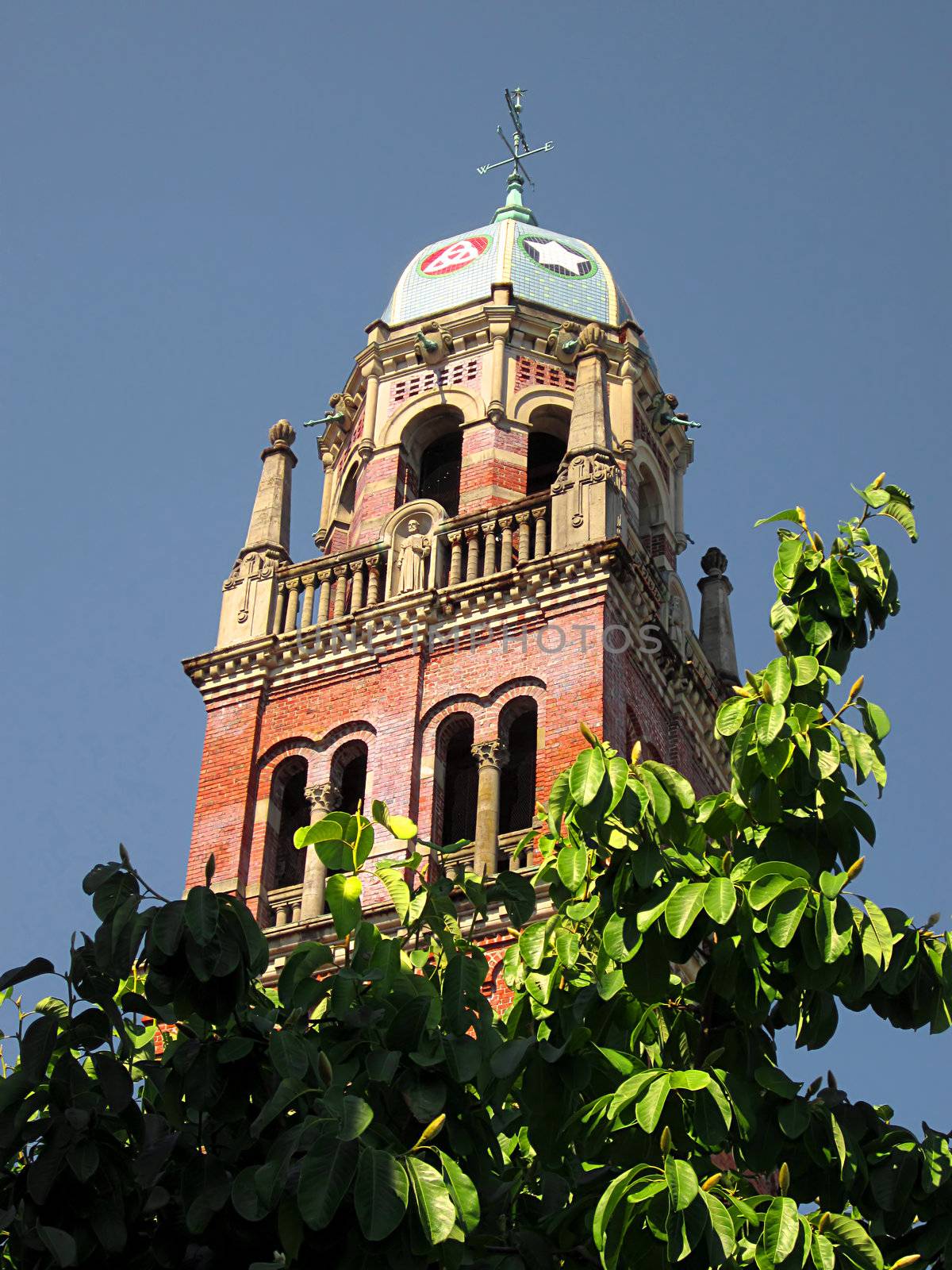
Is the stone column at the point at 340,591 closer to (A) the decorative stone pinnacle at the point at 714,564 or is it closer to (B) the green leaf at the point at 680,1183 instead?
(A) the decorative stone pinnacle at the point at 714,564

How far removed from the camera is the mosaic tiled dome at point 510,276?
36906mm

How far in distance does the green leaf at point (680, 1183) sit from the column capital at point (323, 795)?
723 inches

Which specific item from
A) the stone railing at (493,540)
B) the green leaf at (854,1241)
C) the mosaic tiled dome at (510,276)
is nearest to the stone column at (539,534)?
the stone railing at (493,540)

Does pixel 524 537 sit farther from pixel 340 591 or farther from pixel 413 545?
pixel 340 591

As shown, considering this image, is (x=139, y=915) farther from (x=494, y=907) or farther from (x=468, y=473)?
(x=468, y=473)

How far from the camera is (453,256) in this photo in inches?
1500

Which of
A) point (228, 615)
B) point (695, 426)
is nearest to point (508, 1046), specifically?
point (228, 615)

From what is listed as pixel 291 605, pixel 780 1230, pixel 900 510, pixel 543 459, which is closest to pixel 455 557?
pixel 291 605

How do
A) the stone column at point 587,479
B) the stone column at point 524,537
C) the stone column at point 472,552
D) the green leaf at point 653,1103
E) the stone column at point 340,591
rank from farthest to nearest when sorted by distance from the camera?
1. the stone column at point 340,591
2. the stone column at point 472,552
3. the stone column at point 524,537
4. the stone column at point 587,479
5. the green leaf at point 653,1103

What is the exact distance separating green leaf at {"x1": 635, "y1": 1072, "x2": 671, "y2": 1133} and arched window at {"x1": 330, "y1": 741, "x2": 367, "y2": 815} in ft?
58.9

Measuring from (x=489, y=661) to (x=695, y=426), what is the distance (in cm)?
936

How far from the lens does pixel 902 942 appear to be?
→ 12305 mm

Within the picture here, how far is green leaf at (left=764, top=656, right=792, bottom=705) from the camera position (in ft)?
40.9

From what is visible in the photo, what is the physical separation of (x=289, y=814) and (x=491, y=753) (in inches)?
129
